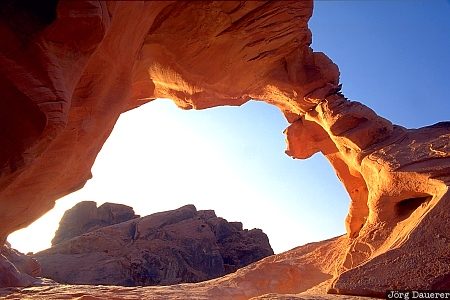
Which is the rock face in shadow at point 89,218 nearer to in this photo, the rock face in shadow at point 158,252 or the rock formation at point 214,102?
the rock face in shadow at point 158,252

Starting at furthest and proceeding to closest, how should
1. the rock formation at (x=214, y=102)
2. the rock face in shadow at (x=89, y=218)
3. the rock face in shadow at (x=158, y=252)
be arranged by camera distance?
the rock face in shadow at (x=89, y=218), the rock face in shadow at (x=158, y=252), the rock formation at (x=214, y=102)

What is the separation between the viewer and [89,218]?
3875 centimetres

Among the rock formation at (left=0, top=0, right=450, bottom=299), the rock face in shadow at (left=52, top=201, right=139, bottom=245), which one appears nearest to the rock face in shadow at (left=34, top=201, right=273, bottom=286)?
the rock face in shadow at (left=52, top=201, right=139, bottom=245)

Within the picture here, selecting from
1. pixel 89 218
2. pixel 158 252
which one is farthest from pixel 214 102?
pixel 89 218

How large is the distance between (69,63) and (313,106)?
35.9ft

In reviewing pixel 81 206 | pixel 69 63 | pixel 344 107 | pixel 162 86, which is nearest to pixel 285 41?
pixel 344 107

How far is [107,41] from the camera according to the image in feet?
28.7

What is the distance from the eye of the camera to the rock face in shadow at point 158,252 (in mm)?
27641

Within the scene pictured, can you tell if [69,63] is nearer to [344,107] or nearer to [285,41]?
[285,41]

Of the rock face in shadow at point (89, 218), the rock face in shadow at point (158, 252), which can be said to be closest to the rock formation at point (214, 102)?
the rock face in shadow at point (158, 252)

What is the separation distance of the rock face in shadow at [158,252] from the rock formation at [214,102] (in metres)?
14.5

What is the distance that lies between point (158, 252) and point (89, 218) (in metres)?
12.2

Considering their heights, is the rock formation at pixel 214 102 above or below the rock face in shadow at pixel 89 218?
below

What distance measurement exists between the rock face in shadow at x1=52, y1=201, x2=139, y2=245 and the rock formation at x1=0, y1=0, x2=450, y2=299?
2518 cm
